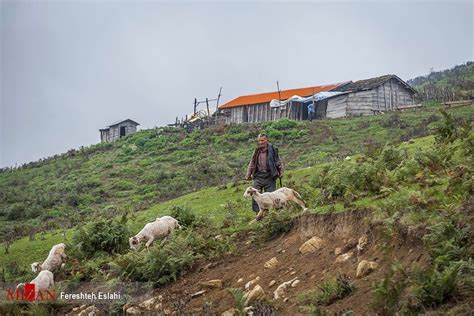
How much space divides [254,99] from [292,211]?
5114cm

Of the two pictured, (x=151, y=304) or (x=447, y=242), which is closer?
(x=447, y=242)

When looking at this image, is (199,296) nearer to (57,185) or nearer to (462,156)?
(462,156)

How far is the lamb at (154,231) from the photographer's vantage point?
12.9 m

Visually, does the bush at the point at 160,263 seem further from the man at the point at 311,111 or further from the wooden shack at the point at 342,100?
the man at the point at 311,111

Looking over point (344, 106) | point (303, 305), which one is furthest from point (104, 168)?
point (303, 305)

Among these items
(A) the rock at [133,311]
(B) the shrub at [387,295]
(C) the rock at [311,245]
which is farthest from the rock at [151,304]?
(B) the shrub at [387,295]

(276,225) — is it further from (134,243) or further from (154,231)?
(134,243)

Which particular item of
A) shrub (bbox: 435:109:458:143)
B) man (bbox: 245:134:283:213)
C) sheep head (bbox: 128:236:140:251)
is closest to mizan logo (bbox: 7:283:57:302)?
sheep head (bbox: 128:236:140:251)

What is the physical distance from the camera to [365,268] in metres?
7.59

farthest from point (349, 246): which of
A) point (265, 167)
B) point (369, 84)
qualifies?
point (369, 84)

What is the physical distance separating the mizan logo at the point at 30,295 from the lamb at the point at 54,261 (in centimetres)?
145

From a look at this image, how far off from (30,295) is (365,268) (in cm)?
708

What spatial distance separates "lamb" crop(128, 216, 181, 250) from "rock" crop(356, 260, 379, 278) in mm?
6230

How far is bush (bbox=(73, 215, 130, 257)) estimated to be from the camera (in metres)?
13.9
